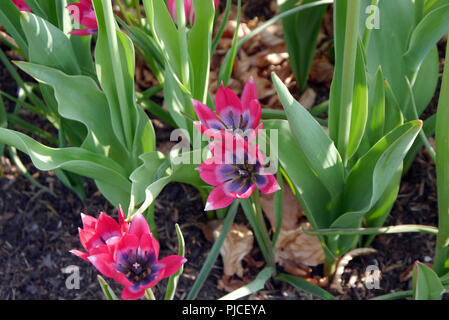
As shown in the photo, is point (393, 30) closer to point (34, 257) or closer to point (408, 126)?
point (408, 126)

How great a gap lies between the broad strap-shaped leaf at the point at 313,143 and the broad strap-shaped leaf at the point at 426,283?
0.85ft

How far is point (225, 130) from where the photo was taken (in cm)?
107

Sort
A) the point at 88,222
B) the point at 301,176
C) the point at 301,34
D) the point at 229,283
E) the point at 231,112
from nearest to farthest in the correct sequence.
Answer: the point at 88,222, the point at 231,112, the point at 301,176, the point at 229,283, the point at 301,34

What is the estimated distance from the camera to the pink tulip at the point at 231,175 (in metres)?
1.08

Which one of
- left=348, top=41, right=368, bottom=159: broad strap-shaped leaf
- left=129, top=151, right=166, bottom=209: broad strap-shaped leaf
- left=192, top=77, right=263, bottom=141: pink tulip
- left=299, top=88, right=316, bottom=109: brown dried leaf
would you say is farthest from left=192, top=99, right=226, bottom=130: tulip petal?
left=299, top=88, right=316, bottom=109: brown dried leaf

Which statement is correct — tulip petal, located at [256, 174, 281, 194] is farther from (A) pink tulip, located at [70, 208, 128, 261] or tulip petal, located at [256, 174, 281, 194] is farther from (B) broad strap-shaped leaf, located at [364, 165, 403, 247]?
(B) broad strap-shaped leaf, located at [364, 165, 403, 247]

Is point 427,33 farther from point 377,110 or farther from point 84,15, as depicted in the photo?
point 84,15

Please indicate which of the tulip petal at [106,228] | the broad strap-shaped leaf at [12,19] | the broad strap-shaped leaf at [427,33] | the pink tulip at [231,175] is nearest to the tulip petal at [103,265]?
the tulip petal at [106,228]

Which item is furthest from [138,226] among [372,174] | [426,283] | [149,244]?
[426,283]

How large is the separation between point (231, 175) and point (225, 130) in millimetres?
138

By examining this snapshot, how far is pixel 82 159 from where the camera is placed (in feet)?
4.45

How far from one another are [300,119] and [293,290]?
0.63 m

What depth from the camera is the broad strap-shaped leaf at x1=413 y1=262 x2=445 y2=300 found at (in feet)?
3.91

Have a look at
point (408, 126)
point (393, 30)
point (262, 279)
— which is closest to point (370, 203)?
point (408, 126)
